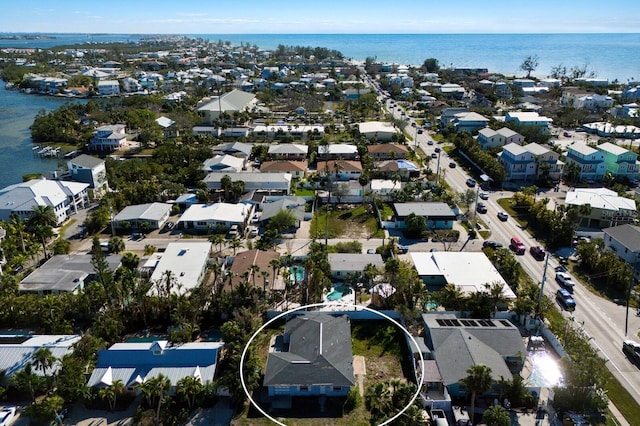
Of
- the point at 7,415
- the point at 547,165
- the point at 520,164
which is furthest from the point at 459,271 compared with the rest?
the point at 7,415

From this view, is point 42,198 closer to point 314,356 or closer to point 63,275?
point 63,275

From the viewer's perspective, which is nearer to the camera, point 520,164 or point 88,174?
point 88,174

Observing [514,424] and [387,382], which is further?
[387,382]

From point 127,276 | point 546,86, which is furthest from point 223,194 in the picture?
point 546,86

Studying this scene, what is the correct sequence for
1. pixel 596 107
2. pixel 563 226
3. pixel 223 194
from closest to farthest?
pixel 563 226 < pixel 223 194 < pixel 596 107

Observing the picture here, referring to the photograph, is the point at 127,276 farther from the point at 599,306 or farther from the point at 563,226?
the point at 563,226

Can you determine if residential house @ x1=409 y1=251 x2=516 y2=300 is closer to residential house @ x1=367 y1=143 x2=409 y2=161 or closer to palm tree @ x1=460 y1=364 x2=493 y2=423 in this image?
palm tree @ x1=460 y1=364 x2=493 y2=423

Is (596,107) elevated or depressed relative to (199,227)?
elevated
